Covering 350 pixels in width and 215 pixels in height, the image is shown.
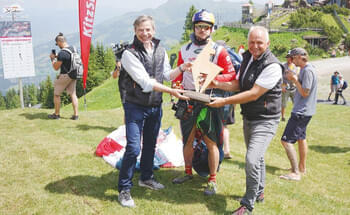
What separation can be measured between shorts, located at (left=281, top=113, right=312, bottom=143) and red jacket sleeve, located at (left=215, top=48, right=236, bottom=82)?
2.18 metres

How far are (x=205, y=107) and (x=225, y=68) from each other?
696 millimetres

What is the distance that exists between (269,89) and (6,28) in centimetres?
1173

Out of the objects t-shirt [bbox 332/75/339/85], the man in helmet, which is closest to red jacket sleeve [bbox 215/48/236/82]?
the man in helmet

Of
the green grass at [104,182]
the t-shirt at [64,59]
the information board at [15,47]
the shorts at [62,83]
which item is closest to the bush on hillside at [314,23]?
the green grass at [104,182]

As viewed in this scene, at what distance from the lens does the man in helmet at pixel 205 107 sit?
14.2 feet

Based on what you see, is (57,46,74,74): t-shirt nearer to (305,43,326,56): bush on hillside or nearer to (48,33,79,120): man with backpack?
(48,33,79,120): man with backpack

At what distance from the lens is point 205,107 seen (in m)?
4.39

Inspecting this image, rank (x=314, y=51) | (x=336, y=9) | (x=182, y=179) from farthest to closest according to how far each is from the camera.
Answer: (x=336, y=9) < (x=314, y=51) < (x=182, y=179)

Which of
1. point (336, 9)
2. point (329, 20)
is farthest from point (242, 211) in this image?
point (336, 9)

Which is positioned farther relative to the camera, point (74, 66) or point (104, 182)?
point (74, 66)

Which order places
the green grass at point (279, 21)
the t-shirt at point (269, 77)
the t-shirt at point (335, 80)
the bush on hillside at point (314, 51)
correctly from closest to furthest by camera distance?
1. the t-shirt at point (269, 77)
2. the t-shirt at point (335, 80)
3. the bush on hillside at point (314, 51)
4. the green grass at point (279, 21)

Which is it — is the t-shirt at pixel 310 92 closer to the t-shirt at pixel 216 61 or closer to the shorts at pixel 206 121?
the t-shirt at pixel 216 61

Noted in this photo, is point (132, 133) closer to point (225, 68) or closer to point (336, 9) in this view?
point (225, 68)

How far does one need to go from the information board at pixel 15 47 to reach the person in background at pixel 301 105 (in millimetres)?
10658
